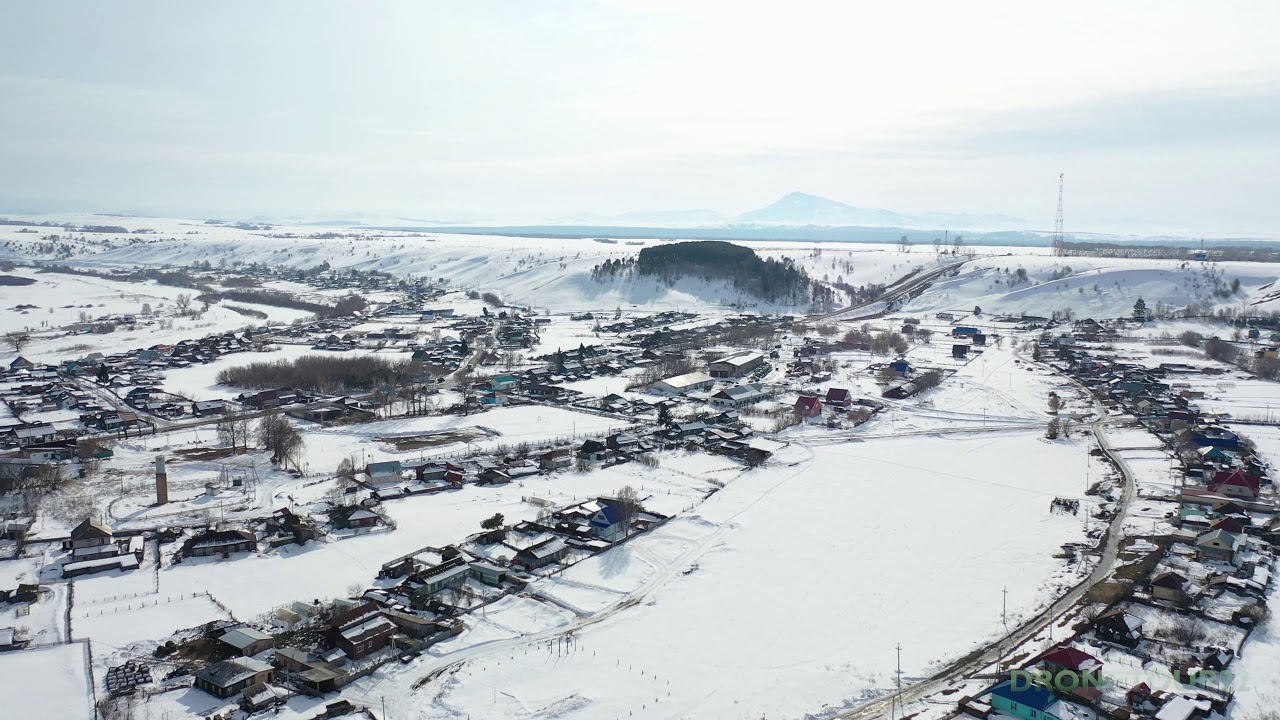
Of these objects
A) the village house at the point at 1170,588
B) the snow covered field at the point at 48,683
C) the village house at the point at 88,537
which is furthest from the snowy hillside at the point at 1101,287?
the snow covered field at the point at 48,683

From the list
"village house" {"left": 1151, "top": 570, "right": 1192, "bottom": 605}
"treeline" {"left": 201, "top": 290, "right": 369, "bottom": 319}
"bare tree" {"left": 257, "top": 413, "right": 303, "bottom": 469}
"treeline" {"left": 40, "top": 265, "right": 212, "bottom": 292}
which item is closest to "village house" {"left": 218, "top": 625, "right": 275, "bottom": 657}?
"bare tree" {"left": 257, "top": 413, "right": 303, "bottom": 469}

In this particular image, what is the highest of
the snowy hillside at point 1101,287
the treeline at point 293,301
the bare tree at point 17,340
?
the snowy hillside at point 1101,287

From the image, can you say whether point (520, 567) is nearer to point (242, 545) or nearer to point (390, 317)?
point (242, 545)

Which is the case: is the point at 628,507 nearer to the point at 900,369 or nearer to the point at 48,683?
the point at 48,683

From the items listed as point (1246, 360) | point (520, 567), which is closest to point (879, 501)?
point (520, 567)

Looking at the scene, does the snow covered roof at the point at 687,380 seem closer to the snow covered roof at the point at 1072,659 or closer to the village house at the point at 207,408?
the village house at the point at 207,408

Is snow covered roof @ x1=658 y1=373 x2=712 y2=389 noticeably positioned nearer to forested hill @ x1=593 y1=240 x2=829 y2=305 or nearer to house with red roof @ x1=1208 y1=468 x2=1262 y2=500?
house with red roof @ x1=1208 y1=468 x2=1262 y2=500
